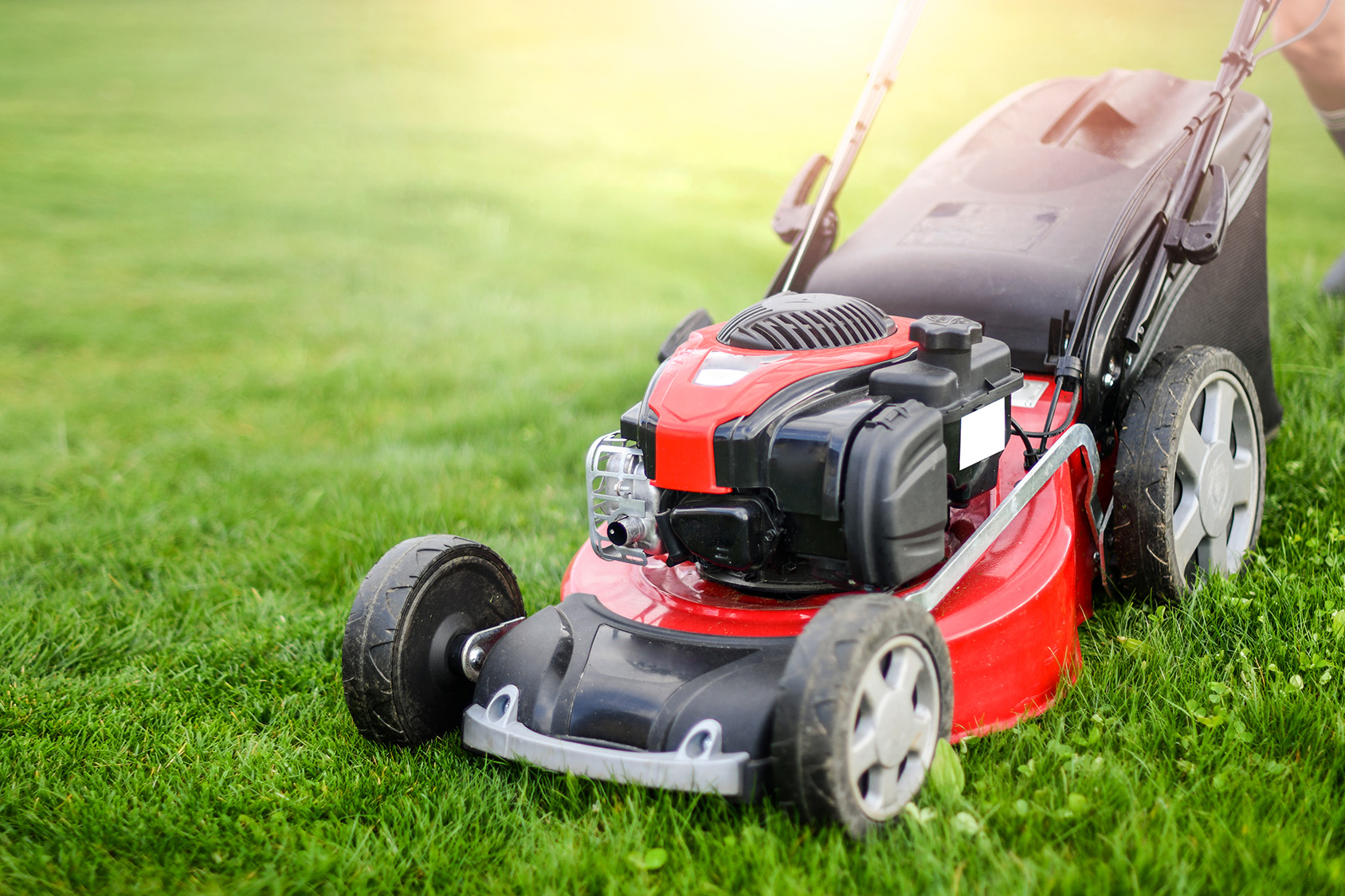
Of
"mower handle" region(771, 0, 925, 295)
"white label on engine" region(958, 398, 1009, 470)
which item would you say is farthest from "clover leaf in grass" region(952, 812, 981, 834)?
"mower handle" region(771, 0, 925, 295)

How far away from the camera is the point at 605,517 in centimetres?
211

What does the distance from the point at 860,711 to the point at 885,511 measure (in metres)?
0.30

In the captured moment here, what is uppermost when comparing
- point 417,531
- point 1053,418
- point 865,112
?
point 865,112

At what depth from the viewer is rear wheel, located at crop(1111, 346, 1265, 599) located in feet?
7.40

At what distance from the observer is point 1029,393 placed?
2.43 metres

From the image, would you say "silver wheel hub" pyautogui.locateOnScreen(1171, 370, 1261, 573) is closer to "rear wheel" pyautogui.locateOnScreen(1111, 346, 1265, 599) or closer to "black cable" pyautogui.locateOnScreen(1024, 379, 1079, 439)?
"rear wheel" pyautogui.locateOnScreen(1111, 346, 1265, 599)

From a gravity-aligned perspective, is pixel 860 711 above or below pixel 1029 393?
below

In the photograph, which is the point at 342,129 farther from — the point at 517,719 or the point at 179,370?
the point at 517,719

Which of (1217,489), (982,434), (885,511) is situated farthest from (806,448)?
(1217,489)

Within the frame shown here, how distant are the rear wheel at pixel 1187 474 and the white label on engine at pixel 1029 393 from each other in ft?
0.57

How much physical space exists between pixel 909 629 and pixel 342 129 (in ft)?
36.1

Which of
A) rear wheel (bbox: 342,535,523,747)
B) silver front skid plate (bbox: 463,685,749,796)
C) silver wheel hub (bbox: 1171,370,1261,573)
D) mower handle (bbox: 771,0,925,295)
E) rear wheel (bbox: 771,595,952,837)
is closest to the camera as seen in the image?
rear wheel (bbox: 771,595,952,837)

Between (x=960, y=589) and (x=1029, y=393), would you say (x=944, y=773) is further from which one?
(x=1029, y=393)

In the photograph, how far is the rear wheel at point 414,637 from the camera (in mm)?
2016
